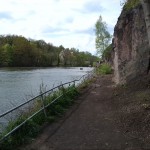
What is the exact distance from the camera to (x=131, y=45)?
23797 millimetres

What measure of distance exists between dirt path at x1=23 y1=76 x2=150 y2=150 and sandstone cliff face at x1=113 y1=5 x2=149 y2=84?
5834mm

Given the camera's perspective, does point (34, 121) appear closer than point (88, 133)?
No

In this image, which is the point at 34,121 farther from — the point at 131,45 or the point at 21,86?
the point at 21,86

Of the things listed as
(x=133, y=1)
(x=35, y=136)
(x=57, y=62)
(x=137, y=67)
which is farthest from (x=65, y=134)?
(x=57, y=62)

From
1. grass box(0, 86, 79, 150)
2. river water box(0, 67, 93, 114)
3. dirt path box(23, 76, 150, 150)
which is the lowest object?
river water box(0, 67, 93, 114)

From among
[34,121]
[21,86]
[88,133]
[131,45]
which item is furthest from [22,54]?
[88,133]

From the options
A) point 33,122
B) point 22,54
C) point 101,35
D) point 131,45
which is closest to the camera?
point 33,122

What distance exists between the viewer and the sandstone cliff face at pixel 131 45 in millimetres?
21125

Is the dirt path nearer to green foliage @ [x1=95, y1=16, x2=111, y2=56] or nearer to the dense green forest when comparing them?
green foliage @ [x1=95, y1=16, x2=111, y2=56]

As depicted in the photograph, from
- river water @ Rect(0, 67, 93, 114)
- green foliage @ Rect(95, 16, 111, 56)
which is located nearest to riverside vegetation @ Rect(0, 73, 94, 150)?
river water @ Rect(0, 67, 93, 114)

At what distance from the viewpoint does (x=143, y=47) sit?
21094 mm

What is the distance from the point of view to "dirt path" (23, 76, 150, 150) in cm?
1010

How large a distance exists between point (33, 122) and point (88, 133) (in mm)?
1869

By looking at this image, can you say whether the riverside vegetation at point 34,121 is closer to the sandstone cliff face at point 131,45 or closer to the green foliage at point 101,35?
the sandstone cliff face at point 131,45
